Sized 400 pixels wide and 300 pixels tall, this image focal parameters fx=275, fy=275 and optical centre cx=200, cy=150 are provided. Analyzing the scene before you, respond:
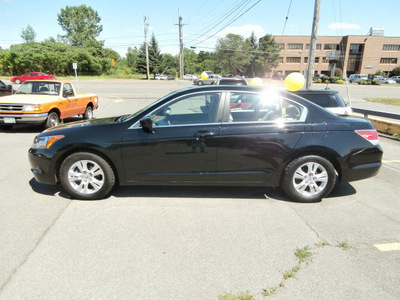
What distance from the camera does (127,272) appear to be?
8.38 ft

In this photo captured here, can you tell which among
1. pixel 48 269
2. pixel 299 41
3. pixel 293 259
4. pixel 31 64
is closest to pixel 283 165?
pixel 293 259

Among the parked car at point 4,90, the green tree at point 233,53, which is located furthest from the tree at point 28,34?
the parked car at point 4,90

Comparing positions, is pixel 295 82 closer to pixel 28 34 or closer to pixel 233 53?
pixel 233 53

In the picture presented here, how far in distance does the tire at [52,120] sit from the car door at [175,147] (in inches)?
245

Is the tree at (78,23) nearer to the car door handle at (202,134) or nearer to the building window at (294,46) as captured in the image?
the building window at (294,46)

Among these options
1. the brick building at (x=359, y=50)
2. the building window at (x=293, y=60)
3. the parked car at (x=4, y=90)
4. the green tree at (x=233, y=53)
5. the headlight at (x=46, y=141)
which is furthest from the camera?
the building window at (x=293, y=60)

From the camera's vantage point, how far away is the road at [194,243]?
7.81 ft

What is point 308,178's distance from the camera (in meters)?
4.01

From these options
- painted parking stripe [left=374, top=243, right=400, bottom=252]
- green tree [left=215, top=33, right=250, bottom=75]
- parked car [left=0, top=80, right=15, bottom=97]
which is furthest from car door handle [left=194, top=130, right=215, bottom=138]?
green tree [left=215, top=33, right=250, bottom=75]

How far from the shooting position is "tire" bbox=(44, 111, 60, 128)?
28.8 feet

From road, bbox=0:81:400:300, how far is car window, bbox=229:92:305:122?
123 centimetres

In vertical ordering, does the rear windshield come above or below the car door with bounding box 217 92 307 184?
above

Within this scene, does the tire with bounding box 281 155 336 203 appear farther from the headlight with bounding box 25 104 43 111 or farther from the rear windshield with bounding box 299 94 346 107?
the headlight with bounding box 25 104 43 111

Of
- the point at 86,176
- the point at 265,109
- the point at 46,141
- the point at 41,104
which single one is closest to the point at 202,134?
the point at 265,109
